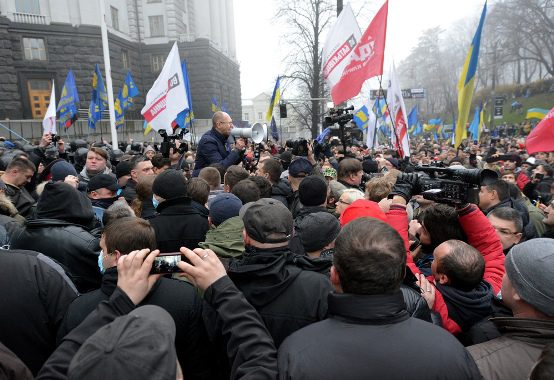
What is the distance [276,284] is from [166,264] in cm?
52

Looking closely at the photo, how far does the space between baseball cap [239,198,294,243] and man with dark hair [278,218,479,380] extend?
46cm

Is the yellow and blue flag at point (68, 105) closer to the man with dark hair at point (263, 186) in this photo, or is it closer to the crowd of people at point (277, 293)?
the crowd of people at point (277, 293)

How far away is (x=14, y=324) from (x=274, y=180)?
136 inches

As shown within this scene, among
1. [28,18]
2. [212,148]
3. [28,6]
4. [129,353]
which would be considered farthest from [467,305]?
[28,6]

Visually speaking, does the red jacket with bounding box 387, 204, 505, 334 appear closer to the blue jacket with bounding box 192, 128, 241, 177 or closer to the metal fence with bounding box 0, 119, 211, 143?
the blue jacket with bounding box 192, 128, 241, 177

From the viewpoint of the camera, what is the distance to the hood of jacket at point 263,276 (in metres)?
1.79

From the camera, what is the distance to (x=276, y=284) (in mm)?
1795

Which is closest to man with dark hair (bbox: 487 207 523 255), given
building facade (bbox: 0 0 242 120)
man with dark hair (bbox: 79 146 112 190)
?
man with dark hair (bbox: 79 146 112 190)

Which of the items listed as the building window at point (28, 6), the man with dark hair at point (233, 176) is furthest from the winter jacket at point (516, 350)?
the building window at point (28, 6)

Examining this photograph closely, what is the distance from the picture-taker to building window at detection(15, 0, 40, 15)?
850 inches

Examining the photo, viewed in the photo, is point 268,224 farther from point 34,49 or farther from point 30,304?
point 34,49

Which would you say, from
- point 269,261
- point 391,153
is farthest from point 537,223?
point 391,153

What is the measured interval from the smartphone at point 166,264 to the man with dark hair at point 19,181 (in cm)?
313

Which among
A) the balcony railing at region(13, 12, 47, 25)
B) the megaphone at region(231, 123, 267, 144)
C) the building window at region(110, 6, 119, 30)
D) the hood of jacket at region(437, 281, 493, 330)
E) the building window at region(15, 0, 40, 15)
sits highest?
the building window at region(110, 6, 119, 30)
